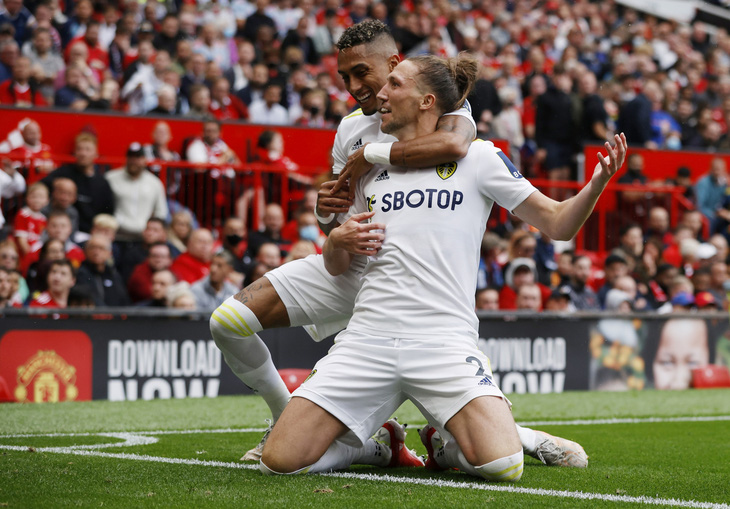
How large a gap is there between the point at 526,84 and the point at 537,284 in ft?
17.3

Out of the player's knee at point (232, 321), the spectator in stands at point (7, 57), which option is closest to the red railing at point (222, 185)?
the spectator in stands at point (7, 57)

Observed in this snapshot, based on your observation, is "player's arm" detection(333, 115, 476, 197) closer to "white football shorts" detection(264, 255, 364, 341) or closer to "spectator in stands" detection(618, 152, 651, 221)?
"white football shorts" detection(264, 255, 364, 341)

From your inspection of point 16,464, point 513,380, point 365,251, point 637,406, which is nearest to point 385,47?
point 365,251

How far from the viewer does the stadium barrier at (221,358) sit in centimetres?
905

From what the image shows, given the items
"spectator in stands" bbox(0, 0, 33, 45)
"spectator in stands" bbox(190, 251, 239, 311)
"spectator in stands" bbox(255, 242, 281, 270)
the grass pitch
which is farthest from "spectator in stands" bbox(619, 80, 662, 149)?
"spectator in stands" bbox(0, 0, 33, 45)

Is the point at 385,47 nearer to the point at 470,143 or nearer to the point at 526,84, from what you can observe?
the point at 470,143

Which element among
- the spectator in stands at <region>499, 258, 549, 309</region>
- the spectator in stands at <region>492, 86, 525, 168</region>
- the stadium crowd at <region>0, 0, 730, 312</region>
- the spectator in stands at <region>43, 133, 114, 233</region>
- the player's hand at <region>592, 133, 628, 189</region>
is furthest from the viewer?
the spectator in stands at <region>492, 86, 525, 168</region>

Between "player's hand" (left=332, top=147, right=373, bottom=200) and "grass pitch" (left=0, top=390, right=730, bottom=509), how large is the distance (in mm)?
1409

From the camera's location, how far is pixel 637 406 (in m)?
9.51

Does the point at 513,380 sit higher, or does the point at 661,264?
the point at 661,264

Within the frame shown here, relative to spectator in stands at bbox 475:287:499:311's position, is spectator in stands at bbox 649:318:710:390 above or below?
below

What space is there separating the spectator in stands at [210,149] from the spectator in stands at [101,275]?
2.15 meters

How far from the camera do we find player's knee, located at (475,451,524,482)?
4.60m

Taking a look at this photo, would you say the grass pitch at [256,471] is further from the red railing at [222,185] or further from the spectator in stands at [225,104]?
the spectator in stands at [225,104]
